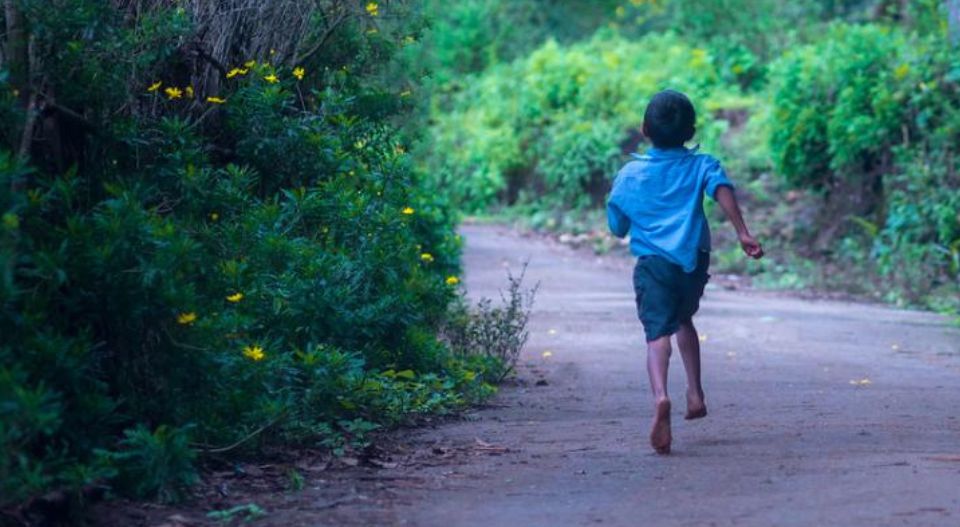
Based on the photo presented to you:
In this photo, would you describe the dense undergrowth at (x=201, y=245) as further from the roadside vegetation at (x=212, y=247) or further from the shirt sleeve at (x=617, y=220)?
the shirt sleeve at (x=617, y=220)

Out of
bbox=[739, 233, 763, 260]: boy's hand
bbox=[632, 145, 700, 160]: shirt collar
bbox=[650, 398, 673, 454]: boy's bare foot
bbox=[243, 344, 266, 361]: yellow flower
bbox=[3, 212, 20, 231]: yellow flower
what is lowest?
bbox=[650, 398, 673, 454]: boy's bare foot

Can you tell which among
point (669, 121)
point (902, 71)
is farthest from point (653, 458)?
point (902, 71)

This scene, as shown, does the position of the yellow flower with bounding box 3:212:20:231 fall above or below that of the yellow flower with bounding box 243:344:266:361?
above

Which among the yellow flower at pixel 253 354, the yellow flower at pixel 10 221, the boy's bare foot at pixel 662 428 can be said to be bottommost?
the boy's bare foot at pixel 662 428

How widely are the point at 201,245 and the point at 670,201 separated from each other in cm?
240

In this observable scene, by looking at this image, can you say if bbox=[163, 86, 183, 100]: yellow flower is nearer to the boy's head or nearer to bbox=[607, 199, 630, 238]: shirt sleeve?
bbox=[607, 199, 630, 238]: shirt sleeve

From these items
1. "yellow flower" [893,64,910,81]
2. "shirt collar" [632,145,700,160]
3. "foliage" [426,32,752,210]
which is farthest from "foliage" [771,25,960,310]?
"shirt collar" [632,145,700,160]

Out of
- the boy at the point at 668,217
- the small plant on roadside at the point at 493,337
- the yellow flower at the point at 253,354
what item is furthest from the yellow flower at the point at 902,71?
the yellow flower at the point at 253,354

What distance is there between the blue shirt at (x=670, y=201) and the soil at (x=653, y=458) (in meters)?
0.97

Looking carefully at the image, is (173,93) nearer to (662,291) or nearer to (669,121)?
(669,121)

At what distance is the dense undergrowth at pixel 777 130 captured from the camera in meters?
18.1

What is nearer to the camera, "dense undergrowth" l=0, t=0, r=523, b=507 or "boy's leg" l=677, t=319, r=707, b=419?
"dense undergrowth" l=0, t=0, r=523, b=507

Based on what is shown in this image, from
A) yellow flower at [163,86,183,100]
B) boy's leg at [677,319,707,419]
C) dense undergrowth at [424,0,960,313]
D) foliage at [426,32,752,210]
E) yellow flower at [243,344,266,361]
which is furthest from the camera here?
foliage at [426,32,752,210]

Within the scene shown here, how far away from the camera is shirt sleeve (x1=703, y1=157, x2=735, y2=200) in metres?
6.99
